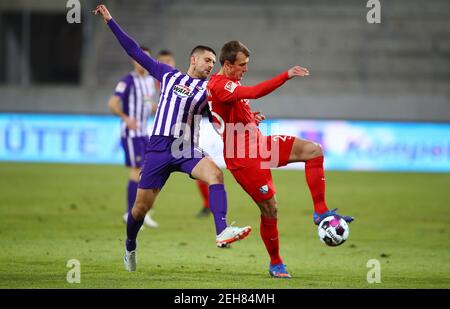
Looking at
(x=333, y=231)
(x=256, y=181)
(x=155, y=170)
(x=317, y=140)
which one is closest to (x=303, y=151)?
(x=256, y=181)

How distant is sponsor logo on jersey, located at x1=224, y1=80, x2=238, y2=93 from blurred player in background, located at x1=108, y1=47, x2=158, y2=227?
4.94m

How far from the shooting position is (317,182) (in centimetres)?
791

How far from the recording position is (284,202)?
15.6 meters

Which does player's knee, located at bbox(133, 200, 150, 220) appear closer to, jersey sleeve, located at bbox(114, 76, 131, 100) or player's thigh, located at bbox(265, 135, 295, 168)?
player's thigh, located at bbox(265, 135, 295, 168)

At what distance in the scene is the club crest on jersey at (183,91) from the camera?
8.05 meters

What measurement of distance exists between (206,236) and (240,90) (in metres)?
4.22

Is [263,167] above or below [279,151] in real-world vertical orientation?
below

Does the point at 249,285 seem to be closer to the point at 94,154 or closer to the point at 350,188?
the point at 350,188

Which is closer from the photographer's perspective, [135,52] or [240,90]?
[240,90]

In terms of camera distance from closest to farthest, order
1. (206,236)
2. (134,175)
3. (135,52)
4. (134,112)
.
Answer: (135,52)
(206,236)
(134,175)
(134,112)

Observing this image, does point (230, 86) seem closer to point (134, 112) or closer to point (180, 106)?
point (180, 106)

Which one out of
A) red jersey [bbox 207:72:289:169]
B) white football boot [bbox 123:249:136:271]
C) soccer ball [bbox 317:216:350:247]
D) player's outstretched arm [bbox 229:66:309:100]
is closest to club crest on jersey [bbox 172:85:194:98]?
red jersey [bbox 207:72:289:169]

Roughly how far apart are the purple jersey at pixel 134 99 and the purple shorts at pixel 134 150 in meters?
0.07
